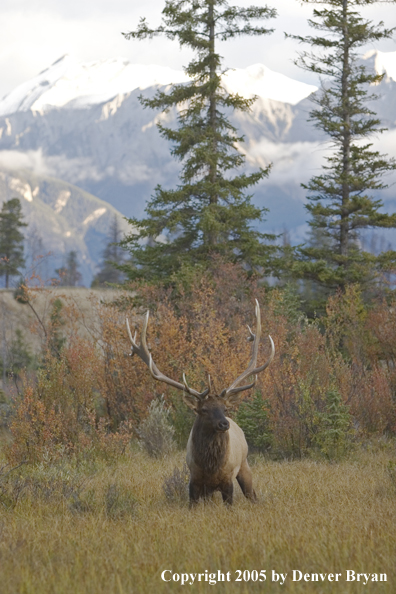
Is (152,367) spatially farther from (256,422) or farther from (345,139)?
(345,139)

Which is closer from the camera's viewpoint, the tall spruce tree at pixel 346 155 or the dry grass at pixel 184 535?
the dry grass at pixel 184 535

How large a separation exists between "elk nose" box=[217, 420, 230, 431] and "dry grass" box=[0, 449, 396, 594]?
76 cm

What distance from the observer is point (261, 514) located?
18.4ft

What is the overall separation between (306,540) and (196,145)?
799 inches

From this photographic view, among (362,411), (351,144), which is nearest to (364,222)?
(351,144)

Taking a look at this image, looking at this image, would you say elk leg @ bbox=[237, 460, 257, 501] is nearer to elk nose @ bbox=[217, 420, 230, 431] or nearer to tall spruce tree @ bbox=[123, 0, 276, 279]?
elk nose @ bbox=[217, 420, 230, 431]

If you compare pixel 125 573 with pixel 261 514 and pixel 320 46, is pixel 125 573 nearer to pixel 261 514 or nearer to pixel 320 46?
pixel 261 514

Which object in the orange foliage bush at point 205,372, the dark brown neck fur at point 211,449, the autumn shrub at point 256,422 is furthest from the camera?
the autumn shrub at point 256,422

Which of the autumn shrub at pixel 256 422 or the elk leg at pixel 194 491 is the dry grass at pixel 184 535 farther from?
the autumn shrub at pixel 256 422

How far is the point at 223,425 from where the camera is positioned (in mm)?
5750

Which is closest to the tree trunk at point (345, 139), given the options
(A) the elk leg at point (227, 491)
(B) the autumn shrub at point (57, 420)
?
(B) the autumn shrub at point (57, 420)

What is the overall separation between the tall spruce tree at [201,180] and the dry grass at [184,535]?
14242 mm

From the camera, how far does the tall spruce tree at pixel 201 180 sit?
21438 mm

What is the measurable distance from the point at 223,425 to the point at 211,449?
1.33 feet
